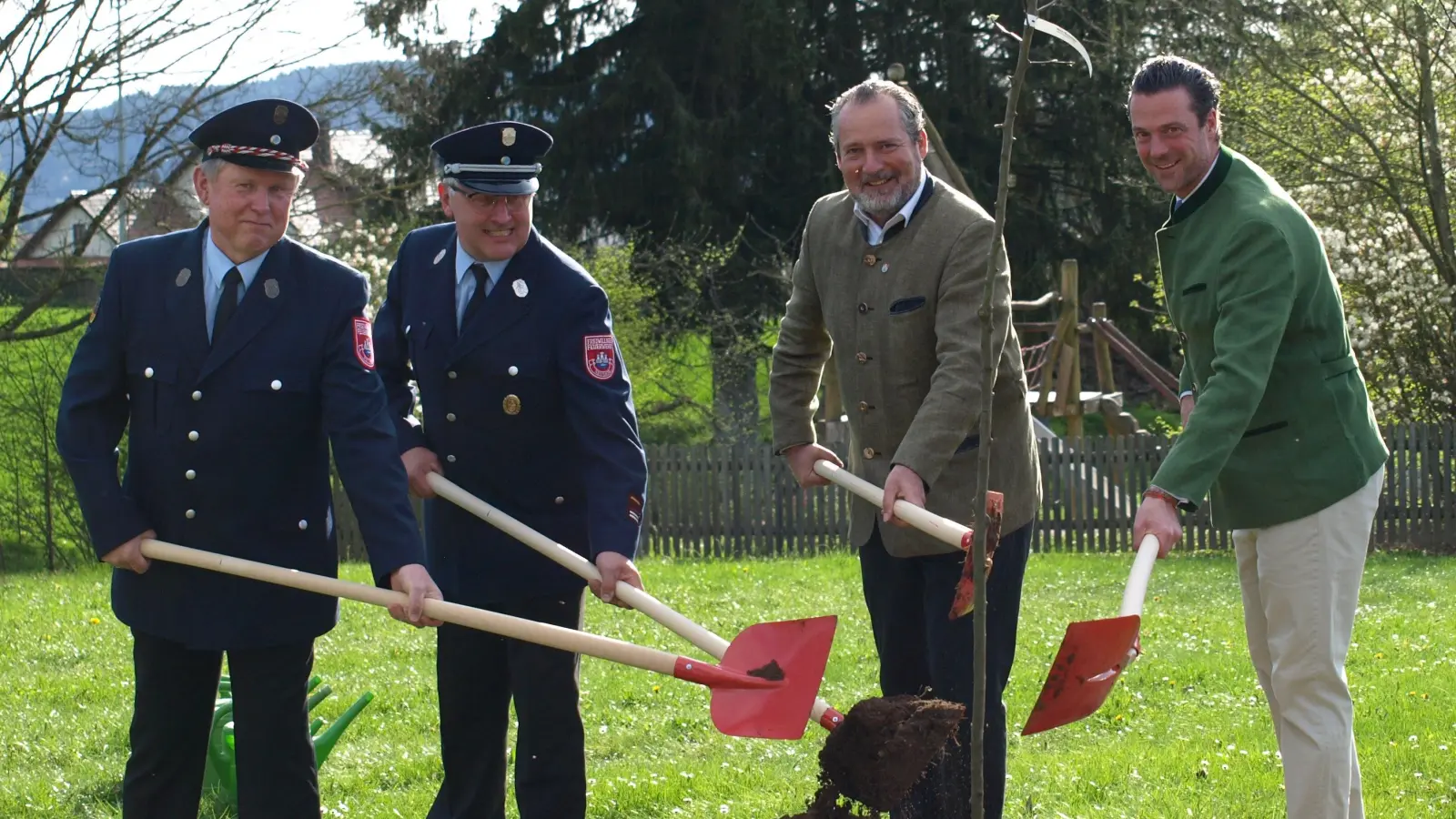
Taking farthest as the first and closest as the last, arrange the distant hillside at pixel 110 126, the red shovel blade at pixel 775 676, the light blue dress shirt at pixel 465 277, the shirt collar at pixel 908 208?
the distant hillside at pixel 110 126 → the light blue dress shirt at pixel 465 277 → the shirt collar at pixel 908 208 → the red shovel blade at pixel 775 676

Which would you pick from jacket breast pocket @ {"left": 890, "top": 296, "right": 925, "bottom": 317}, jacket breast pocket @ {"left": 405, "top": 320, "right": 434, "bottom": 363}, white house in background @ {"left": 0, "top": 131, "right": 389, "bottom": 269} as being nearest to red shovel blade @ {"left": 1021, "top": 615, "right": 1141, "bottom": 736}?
jacket breast pocket @ {"left": 890, "top": 296, "right": 925, "bottom": 317}

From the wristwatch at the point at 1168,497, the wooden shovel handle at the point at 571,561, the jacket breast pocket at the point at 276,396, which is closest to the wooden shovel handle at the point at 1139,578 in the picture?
the wristwatch at the point at 1168,497

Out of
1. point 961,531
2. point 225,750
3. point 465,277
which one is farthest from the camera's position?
point 225,750

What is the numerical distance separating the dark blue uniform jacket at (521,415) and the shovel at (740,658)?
613mm

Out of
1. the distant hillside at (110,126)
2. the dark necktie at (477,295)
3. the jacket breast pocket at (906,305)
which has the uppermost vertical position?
the distant hillside at (110,126)

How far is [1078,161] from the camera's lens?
2164 centimetres

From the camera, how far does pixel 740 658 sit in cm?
339

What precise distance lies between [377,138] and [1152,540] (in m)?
19.1

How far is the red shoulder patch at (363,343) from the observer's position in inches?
145

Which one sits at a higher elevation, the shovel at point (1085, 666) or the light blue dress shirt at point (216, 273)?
the light blue dress shirt at point (216, 273)

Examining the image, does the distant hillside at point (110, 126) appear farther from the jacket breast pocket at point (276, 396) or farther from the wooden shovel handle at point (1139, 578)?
the wooden shovel handle at point (1139, 578)

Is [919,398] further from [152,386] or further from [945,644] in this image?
[152,386]

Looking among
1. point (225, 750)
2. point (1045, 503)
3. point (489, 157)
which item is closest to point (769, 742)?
point (225, 750)

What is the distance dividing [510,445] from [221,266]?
35.9 inches
